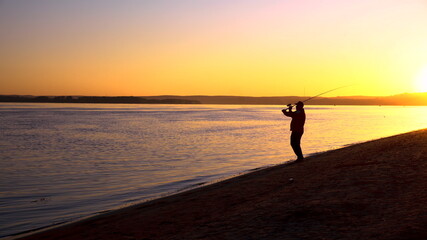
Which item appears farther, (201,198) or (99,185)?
(99,185)

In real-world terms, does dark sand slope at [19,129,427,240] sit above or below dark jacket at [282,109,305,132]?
below

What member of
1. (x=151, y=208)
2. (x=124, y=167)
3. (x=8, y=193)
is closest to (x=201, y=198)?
(x=151, y=208)

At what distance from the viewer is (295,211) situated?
6.47 meters

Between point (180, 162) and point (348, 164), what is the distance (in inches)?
346

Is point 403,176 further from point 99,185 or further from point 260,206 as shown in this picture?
point 99,185

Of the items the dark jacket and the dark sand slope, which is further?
the dark jacket

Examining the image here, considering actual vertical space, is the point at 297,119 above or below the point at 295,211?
above

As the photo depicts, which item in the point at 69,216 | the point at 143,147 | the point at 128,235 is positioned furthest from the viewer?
the point at 143,147

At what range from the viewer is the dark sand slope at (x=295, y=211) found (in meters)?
5.44

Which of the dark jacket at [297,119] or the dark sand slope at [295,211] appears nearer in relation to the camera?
the dark sand slope at [295,211]

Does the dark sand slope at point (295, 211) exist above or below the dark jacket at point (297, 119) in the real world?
below

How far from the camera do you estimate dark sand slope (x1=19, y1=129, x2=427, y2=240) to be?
5.44m

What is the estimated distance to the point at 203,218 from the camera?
6969 millimetres

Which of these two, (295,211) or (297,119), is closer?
(295,211)
